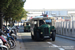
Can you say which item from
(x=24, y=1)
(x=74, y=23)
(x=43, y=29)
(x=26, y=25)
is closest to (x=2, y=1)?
A: (x=43, y=29)

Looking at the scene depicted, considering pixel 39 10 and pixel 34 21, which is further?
pixel 39 10

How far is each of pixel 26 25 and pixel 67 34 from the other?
21.7 m

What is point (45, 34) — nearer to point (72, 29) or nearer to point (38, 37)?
point (38, 37)

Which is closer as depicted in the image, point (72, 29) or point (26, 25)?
point (72, 29)

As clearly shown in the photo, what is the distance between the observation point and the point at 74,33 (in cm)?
2483

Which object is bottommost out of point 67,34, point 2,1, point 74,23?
point 67,34

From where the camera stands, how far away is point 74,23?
81.7 ft

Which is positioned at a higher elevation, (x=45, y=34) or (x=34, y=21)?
(x=34, y=21)

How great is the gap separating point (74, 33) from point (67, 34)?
3136mm

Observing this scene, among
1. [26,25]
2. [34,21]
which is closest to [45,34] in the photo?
[34,21]

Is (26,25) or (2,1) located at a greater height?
(2,1)

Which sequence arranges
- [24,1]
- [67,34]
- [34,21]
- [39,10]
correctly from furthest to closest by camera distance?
1. [39,10]
2. [67,34]
3. [24,1]
4. [34,21]

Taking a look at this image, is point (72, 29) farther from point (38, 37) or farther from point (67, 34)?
point (38, 37)

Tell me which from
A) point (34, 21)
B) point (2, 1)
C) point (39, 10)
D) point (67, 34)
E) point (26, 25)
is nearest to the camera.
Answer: point (2, 1)
